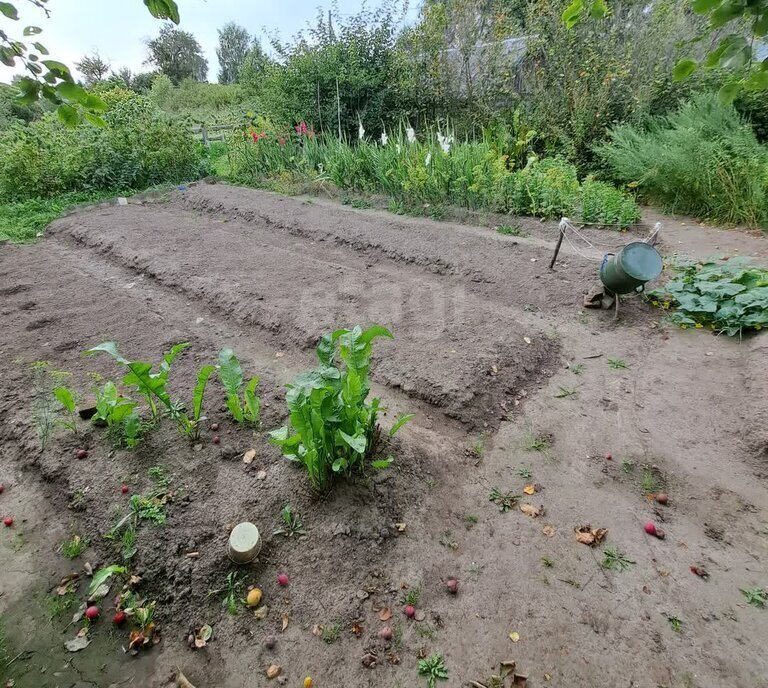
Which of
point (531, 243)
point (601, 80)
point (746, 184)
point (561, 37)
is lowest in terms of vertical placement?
point (531, 243)

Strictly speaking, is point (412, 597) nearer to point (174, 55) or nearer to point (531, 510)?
point (531, 510)

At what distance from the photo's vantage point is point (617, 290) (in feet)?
11.9

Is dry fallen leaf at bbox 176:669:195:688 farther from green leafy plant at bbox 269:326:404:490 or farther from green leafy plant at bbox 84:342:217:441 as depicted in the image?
green leafy plant at bbox 84:342:217:441

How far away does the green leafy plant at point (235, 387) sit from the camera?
2.39 meters

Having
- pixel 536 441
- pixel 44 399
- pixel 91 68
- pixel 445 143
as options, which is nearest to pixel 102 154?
pixel 445 143

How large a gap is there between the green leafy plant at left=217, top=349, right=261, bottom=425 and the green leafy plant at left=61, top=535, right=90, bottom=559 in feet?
2.88

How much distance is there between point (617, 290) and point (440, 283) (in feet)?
5.31

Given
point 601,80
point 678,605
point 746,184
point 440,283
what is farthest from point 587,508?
point 601,80

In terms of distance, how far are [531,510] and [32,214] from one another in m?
8.40

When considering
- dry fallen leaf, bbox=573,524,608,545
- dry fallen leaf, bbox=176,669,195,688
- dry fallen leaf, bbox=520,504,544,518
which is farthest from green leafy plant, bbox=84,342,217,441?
dry fallen leaf, bbox=573,524,608,545

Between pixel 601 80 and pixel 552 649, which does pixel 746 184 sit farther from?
pixel 552 649

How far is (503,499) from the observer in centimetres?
223

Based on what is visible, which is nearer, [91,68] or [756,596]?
[756,596]

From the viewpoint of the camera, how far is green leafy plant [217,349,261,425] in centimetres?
239
